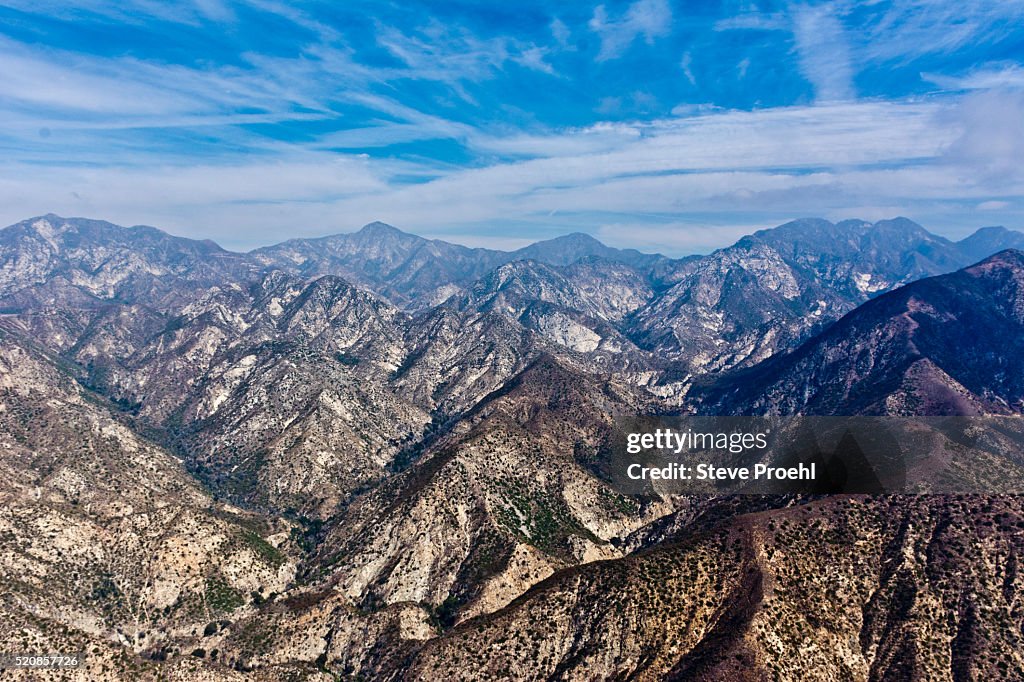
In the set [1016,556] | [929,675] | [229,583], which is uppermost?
[1016,556]

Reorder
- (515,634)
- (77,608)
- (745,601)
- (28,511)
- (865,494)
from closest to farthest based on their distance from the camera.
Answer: (745,601)
(515,634)
(865,494)
(77,608)
(28,511)

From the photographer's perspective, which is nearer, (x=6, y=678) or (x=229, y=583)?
(x=6, y=678)

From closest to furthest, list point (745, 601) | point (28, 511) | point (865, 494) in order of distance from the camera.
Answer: point (745, 601), point (865, 494), point (28, 511)

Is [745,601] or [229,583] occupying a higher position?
[745,601]

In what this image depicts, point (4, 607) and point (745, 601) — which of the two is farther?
point (4, 607)

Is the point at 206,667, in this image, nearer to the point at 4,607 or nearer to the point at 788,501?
the point at 4,607

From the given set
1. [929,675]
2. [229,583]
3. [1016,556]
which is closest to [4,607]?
[229,583]

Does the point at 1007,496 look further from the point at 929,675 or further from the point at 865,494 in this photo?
the point at 929,675

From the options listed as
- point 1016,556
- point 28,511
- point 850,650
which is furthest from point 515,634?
point 28,511

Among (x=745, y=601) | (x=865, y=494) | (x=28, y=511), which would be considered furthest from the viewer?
(x=28, y=511)
